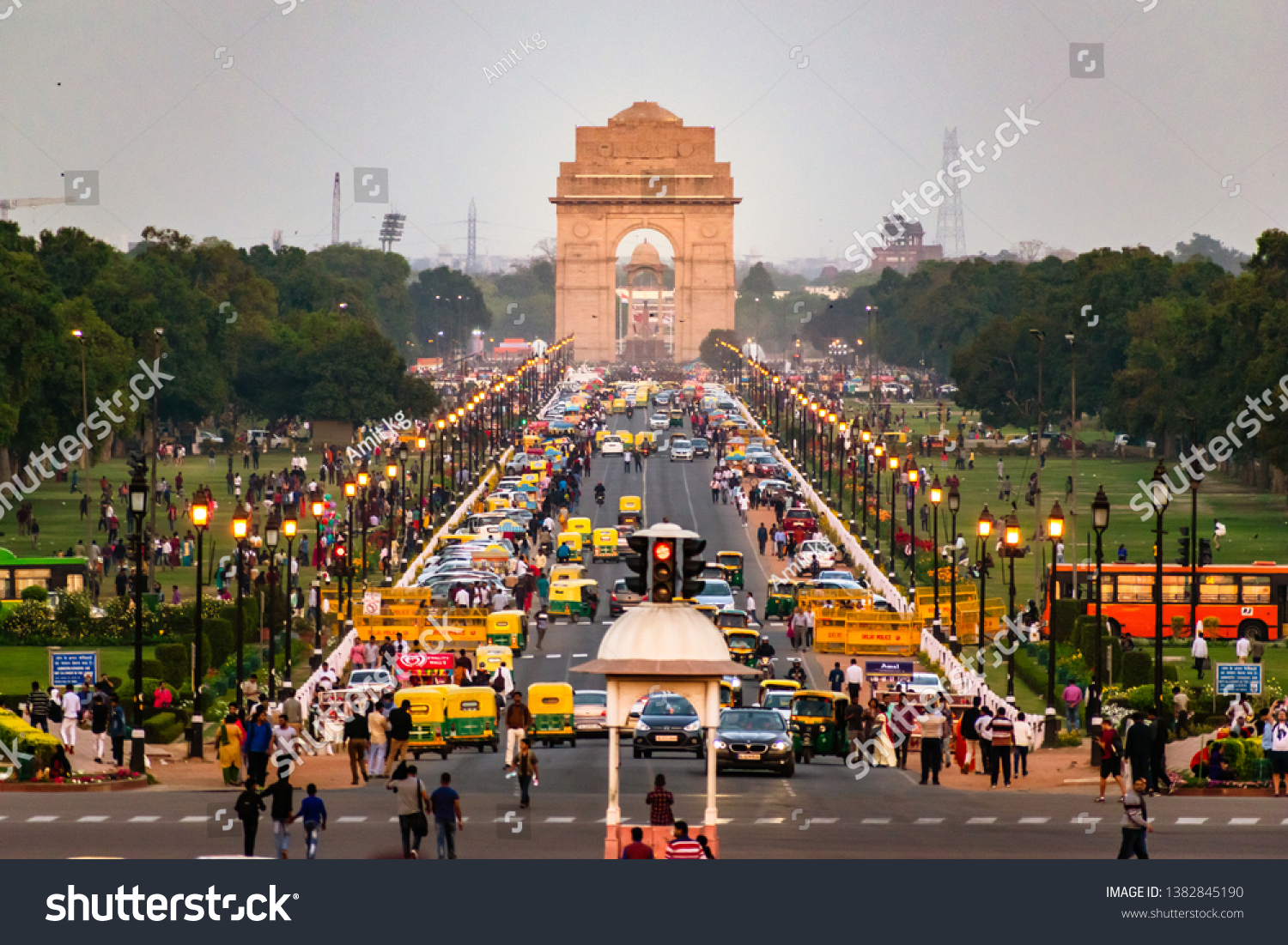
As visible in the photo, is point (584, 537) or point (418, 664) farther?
point (584, 537)

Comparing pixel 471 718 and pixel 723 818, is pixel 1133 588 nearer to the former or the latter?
pixel 471 718

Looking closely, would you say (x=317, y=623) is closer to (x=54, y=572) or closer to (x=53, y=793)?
(x=54, y=572)

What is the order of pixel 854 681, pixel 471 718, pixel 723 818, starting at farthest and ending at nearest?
1. pixel 854 681
2. pixel 471 718
3. pixel 723 818

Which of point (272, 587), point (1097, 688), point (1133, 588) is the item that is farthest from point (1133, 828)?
point (1133, 588)

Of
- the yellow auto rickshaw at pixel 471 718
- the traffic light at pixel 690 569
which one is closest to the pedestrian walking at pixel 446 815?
the traffic light at pixel 690 569
